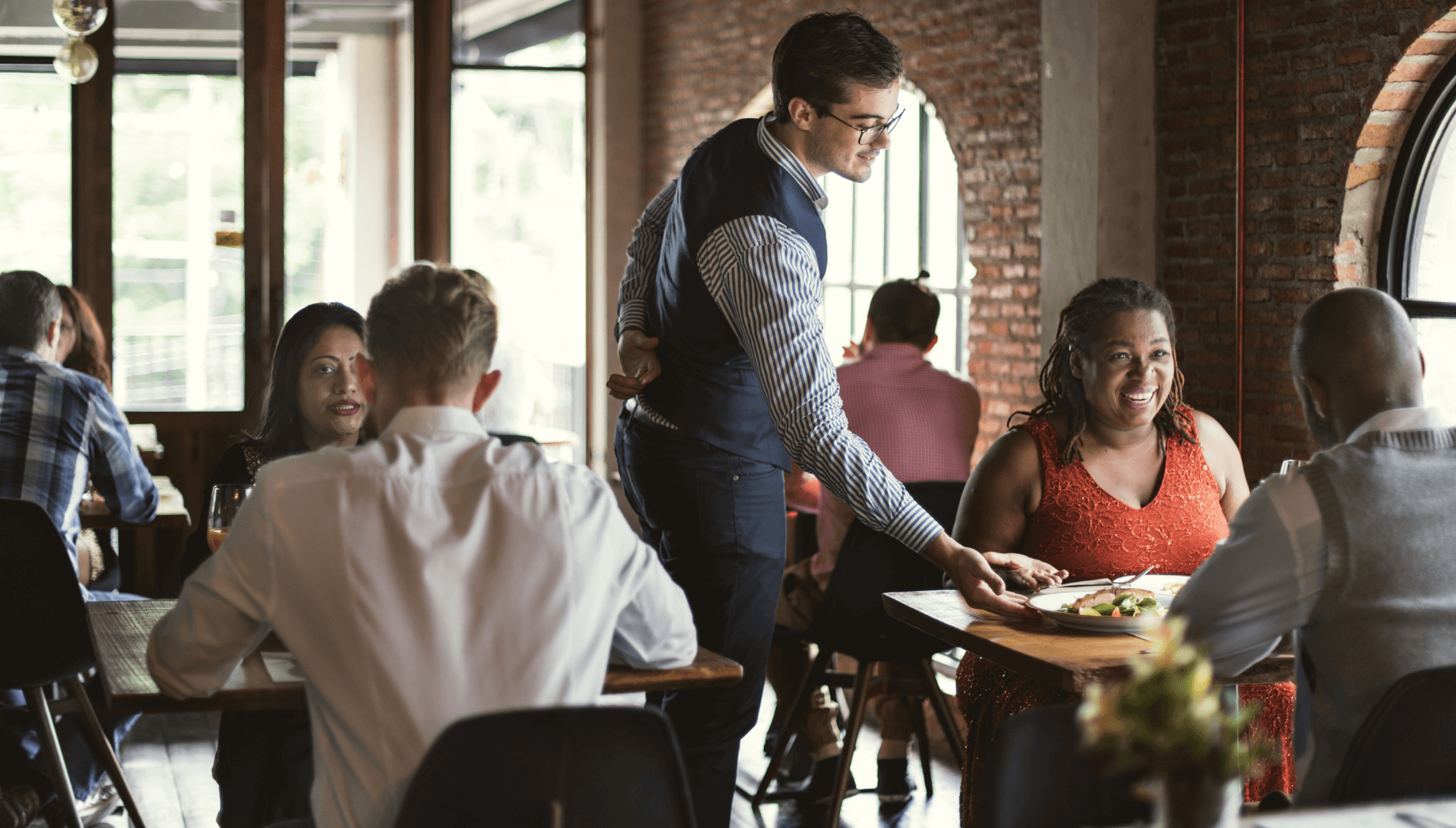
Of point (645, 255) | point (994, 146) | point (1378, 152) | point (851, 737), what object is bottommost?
point (851, 737)

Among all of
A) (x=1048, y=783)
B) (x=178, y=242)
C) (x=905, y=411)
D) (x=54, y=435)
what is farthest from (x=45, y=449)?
(x=178, y=242)

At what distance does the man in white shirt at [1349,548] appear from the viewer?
5.72ft

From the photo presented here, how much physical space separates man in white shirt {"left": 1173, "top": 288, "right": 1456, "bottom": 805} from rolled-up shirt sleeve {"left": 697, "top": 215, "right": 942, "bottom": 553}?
2.02 feet

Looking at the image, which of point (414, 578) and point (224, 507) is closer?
point (414, 578)

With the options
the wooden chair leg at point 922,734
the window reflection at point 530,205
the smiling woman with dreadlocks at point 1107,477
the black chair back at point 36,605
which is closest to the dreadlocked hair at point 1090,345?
the smiling woman with dreadlocks at point 1107,477

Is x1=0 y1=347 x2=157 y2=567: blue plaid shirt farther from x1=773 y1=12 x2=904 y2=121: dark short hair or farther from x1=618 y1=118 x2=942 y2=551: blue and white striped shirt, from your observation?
x1=773 y1=12 x2=904 y2=121: dark short hair

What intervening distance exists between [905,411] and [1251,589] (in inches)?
97.3

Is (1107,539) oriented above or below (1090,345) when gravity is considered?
below

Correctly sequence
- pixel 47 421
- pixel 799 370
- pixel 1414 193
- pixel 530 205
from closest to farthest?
pixel 799 370 → pixel 47 421 → pixel 1414 193 → pixel 530 205

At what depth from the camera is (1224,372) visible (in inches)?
181

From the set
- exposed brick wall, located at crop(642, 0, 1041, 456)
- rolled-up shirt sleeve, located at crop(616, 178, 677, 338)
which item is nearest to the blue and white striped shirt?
rolled-up shirt sleeve, located at crop(616, 178, 677, 338)

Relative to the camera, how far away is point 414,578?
1.55m

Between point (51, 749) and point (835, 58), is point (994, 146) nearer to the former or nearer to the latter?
point (835, 58)

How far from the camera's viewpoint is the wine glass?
7.19 ft
